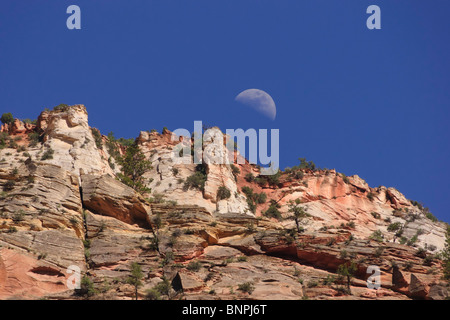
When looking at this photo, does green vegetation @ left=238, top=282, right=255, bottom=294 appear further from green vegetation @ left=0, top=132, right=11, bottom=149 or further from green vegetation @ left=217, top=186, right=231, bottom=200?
green vegetation @ left=0, top=132, right=11, bottom=149

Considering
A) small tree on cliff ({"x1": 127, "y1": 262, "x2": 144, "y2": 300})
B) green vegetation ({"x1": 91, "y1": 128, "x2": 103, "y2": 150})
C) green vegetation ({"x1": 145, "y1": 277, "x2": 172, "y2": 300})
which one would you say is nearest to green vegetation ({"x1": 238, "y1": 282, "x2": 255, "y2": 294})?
green vegetation ({"x1": 145, "y1": 277, "x2": 172, "y2": 300})

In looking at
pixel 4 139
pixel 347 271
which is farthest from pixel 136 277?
pixel 4 139

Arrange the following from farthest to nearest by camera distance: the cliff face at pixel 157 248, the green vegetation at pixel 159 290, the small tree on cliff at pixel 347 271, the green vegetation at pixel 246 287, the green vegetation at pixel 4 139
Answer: the green vegetation at pixel 4 139 → the small tree on cliff at pixel 347 271 → the green vegetation at pixel 246 287 → the cliff face at pixel 157 248 → the green vegetation at pixel 159 290

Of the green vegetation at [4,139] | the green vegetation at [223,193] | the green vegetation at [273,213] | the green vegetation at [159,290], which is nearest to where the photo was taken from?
the green vegetation at [159,290]

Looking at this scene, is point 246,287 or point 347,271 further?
point 347,271

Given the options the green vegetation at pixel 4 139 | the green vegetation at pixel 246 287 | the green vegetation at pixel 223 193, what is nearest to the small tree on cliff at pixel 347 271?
the green vegetation at pixel 246 287

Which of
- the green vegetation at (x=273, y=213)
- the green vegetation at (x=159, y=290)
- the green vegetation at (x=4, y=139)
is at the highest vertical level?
the green vegetation at (x=4, y=139)

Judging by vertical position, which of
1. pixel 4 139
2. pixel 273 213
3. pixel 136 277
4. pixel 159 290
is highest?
pixel 4 139

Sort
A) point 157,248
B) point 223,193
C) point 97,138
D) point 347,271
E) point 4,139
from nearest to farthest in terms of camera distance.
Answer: point 347,271, point 157,248, point 223,193, point 4,139, point 97,138

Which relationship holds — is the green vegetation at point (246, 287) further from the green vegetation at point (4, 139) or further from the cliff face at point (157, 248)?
the green vegetation at point (4, 139)

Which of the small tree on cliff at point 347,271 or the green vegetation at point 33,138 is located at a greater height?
the green vegetation at point 33,138

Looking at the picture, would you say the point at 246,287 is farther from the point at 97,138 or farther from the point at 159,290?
the point at 97,138

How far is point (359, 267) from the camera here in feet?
137
